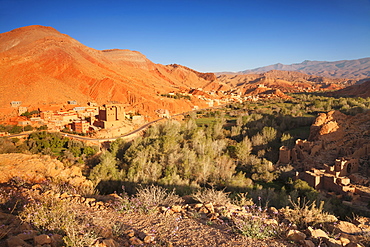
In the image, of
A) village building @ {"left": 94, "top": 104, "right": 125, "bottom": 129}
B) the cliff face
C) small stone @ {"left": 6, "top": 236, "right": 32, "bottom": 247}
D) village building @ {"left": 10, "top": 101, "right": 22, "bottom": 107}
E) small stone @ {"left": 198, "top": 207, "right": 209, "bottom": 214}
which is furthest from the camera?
village building @ {"left": 10, "top": 101, "right": 22, "bottom": 107}

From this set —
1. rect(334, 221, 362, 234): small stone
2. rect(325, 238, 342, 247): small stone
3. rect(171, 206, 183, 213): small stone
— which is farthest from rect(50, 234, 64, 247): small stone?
rect(334, 221, 362, 234): small stone

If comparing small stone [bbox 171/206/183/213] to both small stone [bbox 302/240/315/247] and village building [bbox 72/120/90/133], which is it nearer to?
small stone [bbox 302/240/315/247]

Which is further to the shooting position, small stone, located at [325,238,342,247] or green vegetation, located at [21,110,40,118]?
green vegetation, located at [21,110,40,118]

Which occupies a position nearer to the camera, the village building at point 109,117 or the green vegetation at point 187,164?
the green vegetation at point 187,164

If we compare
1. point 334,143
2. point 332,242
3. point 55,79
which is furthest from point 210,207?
point 55,79

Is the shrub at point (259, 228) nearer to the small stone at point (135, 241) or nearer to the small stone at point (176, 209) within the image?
the small stone at point (176, 209)

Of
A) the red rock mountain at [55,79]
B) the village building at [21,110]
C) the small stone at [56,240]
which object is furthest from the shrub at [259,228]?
the red rock mountain at [55,79]

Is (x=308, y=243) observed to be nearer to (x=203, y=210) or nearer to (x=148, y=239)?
(x=203, y=210)

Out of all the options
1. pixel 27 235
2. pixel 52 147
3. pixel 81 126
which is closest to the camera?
pixel 27 235

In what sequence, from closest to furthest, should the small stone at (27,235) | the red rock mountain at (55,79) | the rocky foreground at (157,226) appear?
the small stone at (27,235) → the rocky foreground at (157,226) → the red rock mountain at (55,79)

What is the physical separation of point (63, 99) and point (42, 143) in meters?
20.7

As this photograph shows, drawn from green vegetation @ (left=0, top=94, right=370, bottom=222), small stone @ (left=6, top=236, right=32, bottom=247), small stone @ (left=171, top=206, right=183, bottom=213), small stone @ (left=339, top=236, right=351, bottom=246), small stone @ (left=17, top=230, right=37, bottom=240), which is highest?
small stone @ (left=6, top=236, right=32, bottom=247)

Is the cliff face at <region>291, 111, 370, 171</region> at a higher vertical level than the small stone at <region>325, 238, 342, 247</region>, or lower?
lower

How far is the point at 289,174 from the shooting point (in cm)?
1648
